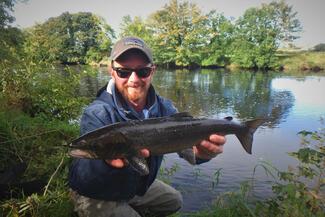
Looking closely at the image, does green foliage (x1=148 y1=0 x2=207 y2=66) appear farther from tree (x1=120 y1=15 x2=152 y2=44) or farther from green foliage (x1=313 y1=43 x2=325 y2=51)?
green foliage (x1=313 y1=43 x2=325 y2=51)

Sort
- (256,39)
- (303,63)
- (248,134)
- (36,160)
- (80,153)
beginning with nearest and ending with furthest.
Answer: (80,153)
(248,134)
(36,160)
(303,63)
(256,39)

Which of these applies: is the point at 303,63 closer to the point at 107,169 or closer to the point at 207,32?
the point at 207,32

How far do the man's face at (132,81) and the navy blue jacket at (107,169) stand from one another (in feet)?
0.31

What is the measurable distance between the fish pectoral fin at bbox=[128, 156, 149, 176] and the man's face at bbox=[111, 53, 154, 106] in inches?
46.0

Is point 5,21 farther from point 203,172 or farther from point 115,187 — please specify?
point 115,187

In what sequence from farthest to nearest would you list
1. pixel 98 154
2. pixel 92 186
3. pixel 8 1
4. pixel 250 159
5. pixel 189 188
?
1. pixel 8 1
2. pixel 250 159
3. pixel 189 188
4. pixel 92 186
5. pixel 98 154

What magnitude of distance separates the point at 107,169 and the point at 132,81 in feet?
3.96

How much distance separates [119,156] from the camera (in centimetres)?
312

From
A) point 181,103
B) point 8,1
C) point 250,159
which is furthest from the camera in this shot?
point 181,103

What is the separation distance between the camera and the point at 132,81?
4.04m

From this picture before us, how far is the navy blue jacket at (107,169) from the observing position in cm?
347

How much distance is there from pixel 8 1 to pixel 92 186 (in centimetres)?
1791

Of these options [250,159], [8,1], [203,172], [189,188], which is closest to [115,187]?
[189,188]

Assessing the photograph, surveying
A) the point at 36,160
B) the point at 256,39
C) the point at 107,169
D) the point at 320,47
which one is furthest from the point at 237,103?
the point at 320,47
